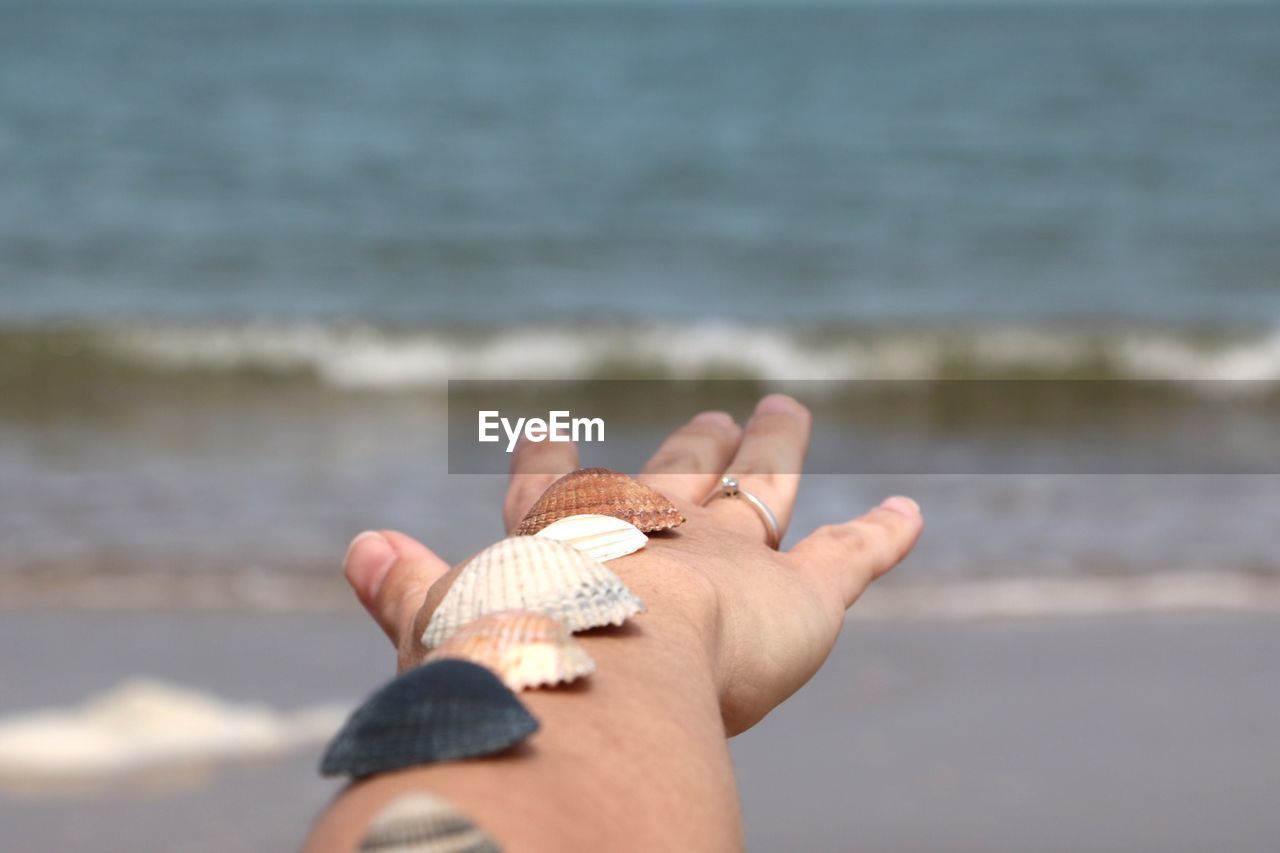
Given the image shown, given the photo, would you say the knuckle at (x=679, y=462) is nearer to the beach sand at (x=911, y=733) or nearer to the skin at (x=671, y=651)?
the skin at (x=671, y=651)

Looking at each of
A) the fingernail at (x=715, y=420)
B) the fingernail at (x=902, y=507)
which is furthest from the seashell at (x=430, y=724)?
the fingernail at (x=715, y=420)

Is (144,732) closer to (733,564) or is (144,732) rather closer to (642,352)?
(733,564)

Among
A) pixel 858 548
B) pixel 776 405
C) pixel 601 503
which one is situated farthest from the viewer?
pixel 776 405

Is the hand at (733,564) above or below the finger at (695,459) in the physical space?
below

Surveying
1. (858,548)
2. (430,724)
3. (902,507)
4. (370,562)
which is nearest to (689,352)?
(902,507)

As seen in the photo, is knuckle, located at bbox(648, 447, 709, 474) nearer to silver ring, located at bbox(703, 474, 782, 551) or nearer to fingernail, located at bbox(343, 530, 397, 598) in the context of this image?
silver ring, located at bbox(703, 474, 782, 551)
